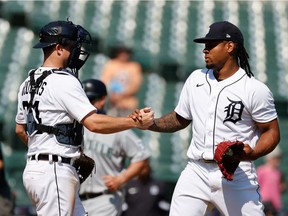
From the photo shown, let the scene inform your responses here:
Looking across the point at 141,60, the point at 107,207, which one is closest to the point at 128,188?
the point at 107,207

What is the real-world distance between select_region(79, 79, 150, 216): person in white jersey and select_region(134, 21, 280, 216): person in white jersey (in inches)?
76.0

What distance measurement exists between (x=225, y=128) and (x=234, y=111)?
142mm

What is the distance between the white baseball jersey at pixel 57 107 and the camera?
214 inches

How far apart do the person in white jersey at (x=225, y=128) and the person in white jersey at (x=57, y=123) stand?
18.5 inches

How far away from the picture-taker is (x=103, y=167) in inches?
310

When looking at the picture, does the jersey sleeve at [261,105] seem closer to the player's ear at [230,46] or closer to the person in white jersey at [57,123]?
the player's ear at [230,46]

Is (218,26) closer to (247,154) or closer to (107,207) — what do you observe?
(247,154)

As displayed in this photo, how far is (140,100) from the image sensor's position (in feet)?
43.8

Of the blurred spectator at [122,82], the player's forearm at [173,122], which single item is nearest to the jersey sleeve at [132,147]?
the player's forearm at [173,122]

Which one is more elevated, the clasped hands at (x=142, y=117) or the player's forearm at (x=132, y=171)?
the clasped hands at (x=142, y=117)

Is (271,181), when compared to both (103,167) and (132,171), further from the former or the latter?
(103,167)

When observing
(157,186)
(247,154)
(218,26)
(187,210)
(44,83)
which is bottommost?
(157,186)

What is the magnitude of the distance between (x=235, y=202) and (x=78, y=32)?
1.60 meters

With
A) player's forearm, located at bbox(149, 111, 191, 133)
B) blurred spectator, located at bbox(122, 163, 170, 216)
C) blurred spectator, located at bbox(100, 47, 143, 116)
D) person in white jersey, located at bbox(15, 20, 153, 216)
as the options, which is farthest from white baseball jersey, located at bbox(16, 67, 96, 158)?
blurred spectator, located at bbox(100, 47, 143, 116)
